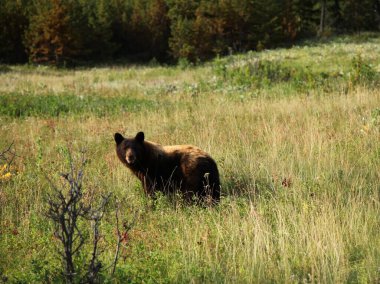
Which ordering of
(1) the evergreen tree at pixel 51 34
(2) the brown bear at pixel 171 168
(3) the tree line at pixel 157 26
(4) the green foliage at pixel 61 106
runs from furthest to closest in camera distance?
(3) the tree line at pixel 157 26, (1) the evergreen tree at pixel 51 34, (4) the green foliage at pixel 61 106, (2) the brown bear at pixel 171 168

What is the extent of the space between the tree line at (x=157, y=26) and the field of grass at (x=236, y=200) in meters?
39.0

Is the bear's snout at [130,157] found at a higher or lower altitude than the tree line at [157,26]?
lower

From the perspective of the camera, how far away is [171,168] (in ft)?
17.4

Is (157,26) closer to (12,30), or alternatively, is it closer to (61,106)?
(12,30)

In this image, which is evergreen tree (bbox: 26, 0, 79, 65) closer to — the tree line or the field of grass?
the tree line

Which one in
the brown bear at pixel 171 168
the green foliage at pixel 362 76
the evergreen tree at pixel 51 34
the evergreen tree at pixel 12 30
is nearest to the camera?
the brown bear at pixel 171 168

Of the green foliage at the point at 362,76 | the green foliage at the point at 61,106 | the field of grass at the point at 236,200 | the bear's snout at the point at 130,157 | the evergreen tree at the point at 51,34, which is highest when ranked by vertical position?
the evergreen tree at the point at 51,34

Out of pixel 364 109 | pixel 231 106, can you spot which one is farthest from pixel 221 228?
pixel 231 106

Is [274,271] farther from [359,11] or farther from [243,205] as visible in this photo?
[359,11]

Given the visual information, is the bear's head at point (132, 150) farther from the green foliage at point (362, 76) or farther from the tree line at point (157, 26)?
the tree line at point (157, 26)

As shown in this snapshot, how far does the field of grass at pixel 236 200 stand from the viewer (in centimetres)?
330

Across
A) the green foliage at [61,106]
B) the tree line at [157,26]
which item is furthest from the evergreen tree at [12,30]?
the green foliage at [61,106]

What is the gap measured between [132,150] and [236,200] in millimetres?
1390

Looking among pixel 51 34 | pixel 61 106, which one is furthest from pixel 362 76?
pixel 51 34
